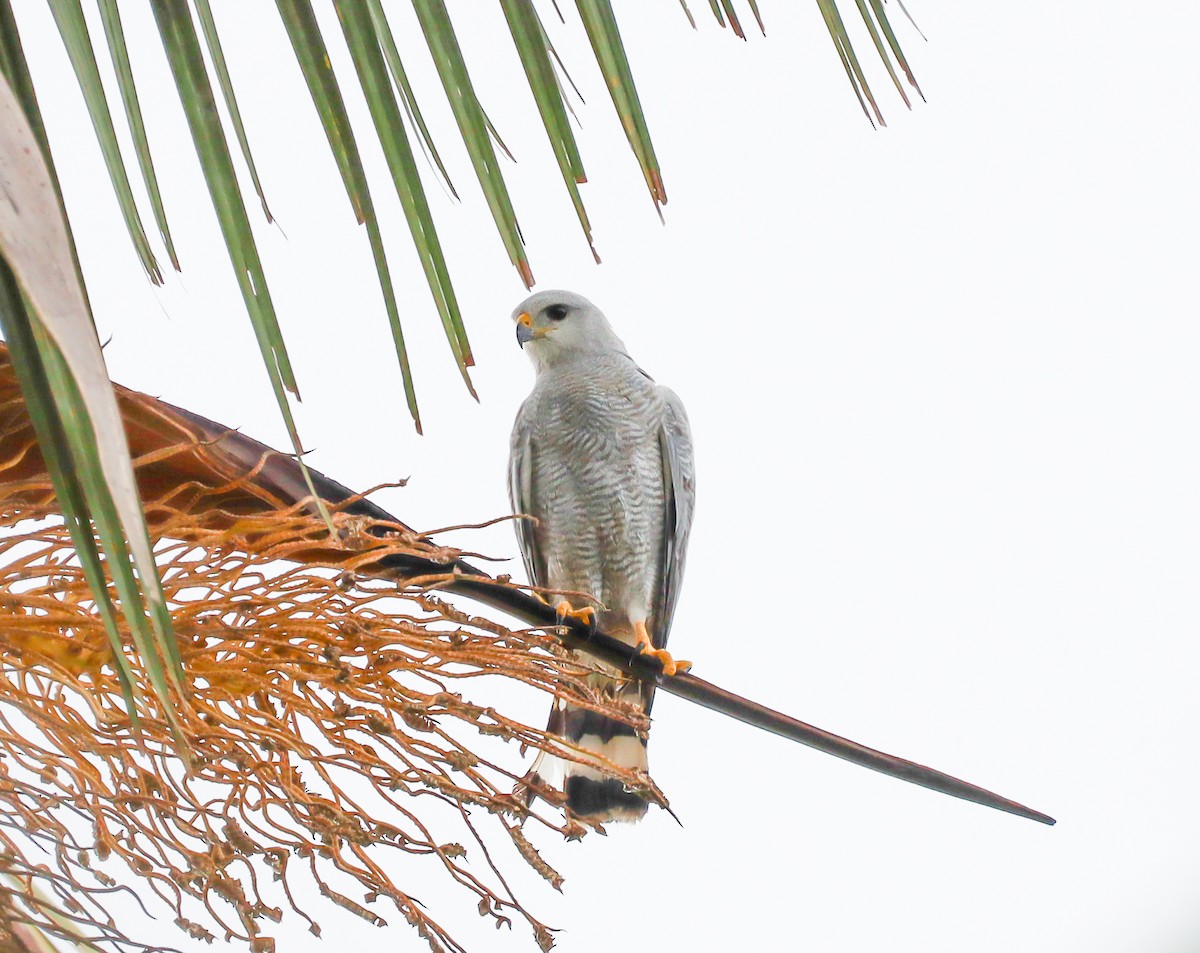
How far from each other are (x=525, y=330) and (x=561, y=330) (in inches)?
4.0

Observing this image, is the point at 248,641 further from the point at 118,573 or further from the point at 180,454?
the point at 118,573

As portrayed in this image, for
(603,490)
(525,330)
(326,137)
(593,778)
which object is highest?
(525,330)

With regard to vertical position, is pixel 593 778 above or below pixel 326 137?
above

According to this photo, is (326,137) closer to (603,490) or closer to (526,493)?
(603,490)

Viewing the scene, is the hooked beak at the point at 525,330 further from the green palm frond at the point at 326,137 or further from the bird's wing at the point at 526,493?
the green palm frond at the point at 326,137

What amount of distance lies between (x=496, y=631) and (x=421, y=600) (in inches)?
2.7

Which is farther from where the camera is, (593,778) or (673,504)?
(673,504)

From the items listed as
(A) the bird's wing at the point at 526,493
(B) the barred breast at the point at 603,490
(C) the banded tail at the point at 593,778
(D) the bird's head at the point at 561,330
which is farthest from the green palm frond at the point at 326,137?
(D) the bird's head at the point at 561,330

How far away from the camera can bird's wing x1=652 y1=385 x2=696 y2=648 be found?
9.55ft

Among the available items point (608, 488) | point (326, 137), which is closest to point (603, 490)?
point (608, 488)

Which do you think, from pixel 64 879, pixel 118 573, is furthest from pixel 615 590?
pixel 118 573

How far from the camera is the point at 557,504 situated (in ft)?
9.38

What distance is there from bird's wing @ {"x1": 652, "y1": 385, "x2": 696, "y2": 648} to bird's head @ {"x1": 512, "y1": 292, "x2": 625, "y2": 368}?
278mm

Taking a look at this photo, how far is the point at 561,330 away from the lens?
309 centimetres
